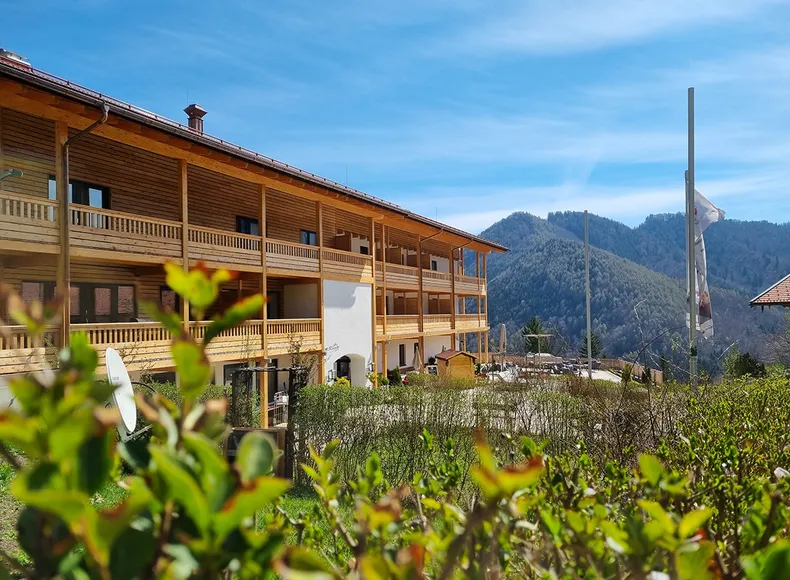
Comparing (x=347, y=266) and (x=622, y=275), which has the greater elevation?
(x=622, y=275)

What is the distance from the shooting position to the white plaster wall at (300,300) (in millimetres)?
19953

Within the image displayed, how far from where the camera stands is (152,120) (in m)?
12.8

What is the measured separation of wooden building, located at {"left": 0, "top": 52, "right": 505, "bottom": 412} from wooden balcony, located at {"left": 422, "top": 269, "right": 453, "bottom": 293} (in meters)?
3.25

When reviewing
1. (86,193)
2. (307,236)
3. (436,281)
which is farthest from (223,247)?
(436,281)

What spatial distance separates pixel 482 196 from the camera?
68000mm

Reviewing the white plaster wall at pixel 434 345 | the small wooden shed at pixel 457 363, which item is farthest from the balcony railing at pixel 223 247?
the white plaster wall at pixel 434 345

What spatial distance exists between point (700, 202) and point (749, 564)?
39.7 feet

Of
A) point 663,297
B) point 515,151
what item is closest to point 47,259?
Result: point 515,151

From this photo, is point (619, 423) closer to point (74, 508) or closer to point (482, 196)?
point (74, 508)

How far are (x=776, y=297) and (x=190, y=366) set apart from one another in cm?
2370

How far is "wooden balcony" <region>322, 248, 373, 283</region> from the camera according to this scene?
66.2 feet

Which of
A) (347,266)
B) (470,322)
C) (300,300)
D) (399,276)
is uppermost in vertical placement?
(347,266)

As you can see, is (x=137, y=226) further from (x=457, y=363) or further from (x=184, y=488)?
(x=184, y=488)

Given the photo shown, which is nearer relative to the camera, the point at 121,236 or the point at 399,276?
the point at 121,236
